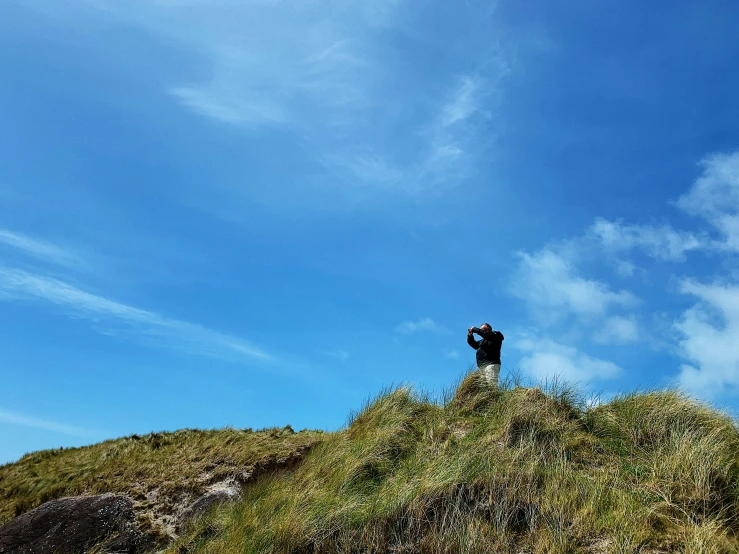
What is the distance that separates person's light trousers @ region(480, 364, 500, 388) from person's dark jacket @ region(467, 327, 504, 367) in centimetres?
16

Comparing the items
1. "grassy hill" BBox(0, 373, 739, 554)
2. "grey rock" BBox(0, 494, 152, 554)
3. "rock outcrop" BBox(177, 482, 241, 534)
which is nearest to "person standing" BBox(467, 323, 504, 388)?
"grassy hill" BBox(0, 373, 739, 554)

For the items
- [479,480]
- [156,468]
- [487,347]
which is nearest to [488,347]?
[487,347]

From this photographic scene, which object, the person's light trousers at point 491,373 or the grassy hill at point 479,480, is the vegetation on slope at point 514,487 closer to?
the grassy hill at point 479,480

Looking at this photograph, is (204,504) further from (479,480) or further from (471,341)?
(471,341)

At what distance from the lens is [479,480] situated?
776 cm

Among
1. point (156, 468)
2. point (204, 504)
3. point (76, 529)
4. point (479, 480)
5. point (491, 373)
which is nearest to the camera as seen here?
point (479, 480)

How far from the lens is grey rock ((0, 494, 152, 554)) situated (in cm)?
877

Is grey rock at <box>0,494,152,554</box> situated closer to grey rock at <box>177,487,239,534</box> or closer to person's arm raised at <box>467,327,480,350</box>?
grey rock at <box>177,487,239,534</box>

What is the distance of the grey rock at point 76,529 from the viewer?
877cm

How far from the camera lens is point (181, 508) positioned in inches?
385

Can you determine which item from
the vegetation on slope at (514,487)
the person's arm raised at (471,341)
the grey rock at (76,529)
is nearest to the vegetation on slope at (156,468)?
the grey rock at (76,529)

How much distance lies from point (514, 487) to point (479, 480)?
19.0 inches

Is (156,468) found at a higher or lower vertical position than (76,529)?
higher

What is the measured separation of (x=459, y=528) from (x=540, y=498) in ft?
4.05
